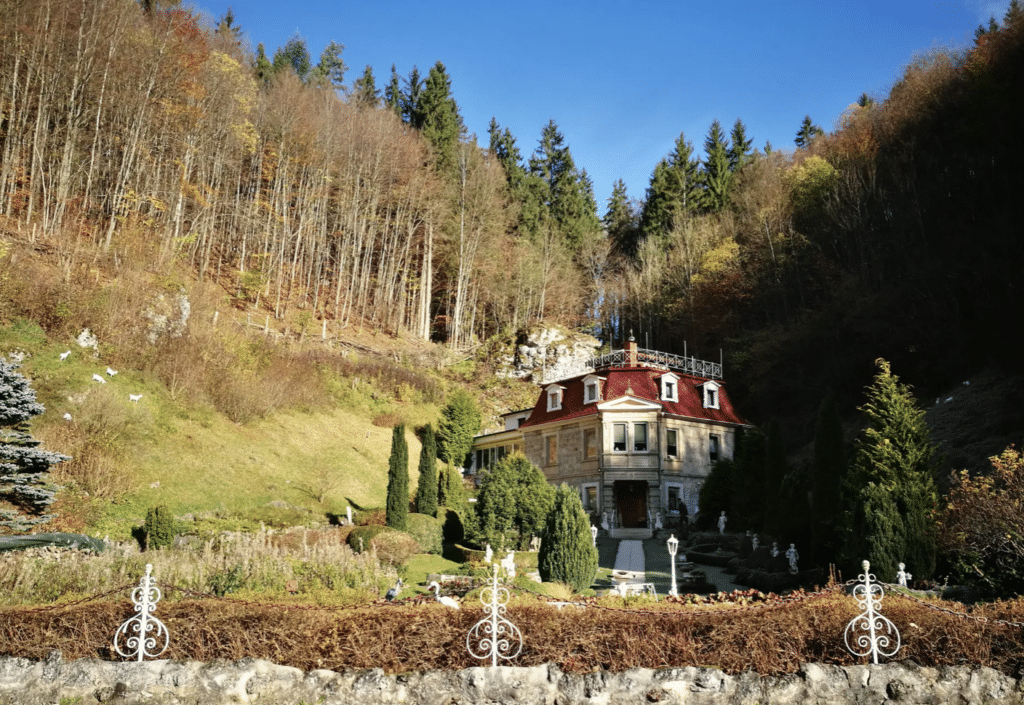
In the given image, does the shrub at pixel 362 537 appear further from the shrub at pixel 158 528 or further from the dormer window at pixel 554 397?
the dormer window at pixel 554 397

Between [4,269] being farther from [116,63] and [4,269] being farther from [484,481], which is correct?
[484,481]

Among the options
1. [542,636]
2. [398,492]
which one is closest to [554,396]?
[398,492]

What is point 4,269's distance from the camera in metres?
24.6

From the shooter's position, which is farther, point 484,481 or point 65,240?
point 65,240

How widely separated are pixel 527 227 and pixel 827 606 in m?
47.6

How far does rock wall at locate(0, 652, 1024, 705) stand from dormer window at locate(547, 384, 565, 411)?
2652 centimetres

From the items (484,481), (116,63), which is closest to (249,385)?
(484,481)

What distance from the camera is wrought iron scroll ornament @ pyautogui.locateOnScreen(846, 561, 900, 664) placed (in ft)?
28.4

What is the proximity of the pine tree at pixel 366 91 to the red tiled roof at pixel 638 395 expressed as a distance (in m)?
28.0

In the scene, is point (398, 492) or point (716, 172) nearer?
point (398, 492)

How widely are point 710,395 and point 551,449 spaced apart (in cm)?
792

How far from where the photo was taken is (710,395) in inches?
1380

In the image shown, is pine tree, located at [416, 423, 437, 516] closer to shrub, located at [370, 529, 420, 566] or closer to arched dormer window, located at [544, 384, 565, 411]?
shrub, located at [370, 529, 420, 566]

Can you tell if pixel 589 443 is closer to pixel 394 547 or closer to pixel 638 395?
pixel 638 395
